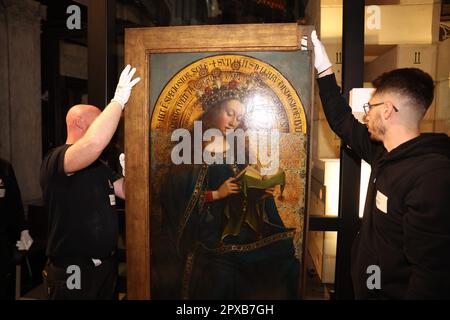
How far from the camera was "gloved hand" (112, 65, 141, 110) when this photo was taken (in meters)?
2.08

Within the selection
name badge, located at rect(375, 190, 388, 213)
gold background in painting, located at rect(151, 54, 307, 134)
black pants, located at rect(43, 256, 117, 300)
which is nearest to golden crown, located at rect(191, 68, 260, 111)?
gold background in painting, located at rect(151, 54, 307, 134)

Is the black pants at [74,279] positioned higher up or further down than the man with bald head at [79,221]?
further down

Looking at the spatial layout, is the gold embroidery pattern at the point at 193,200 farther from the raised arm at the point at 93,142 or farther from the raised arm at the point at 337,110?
the raised arm at the point at 337,110

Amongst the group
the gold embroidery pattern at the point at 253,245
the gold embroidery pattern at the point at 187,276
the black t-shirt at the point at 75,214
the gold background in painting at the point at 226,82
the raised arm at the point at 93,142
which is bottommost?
the gold embroidery pattern at the point at 187,276

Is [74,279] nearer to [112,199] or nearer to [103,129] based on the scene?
[112,199]

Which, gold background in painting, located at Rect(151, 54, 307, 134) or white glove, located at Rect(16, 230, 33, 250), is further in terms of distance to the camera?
white glove, located at Rect(16, 230, 33, 250)

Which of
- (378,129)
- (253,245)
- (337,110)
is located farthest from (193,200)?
(378,129)

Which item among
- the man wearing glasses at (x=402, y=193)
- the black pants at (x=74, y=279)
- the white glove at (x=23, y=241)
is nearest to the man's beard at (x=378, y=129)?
the man wearing glasses at (x=402, y=193)

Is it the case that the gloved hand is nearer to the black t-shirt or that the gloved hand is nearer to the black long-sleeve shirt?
the black t-shirt

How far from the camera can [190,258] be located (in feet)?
7.32

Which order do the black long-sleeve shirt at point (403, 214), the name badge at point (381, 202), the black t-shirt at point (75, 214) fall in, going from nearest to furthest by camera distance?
the black long-sleeve shirt at point (403, 214) < the name badge at point (381, 202) < the black t-shirt at point (75, 214)

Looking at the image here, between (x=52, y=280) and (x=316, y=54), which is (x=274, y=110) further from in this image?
(x=52, y=280)

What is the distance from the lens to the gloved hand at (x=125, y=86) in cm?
208
